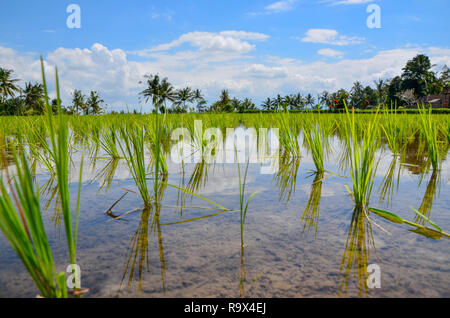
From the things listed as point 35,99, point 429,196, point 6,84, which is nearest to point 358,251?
point 429,196

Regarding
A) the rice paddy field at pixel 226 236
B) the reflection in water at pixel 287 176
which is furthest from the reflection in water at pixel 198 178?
the reflection in water at pixel 287 176

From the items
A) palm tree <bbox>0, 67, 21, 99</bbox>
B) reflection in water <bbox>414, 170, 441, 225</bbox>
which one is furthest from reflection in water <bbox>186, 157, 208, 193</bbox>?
palm tree <bbox>0, 67, 21, 99</bbox>

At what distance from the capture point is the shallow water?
0.76 metres

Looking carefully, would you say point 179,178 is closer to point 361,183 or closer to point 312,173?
point 312,173

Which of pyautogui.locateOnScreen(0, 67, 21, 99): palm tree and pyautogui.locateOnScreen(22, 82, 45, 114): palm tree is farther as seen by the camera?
pyautogui.locateOnScreen(0, 67, 21, 99): palm tree

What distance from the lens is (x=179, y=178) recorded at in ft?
6.53

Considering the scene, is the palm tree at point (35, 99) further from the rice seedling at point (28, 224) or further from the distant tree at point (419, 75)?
A: the distant tree at point (419, 75)

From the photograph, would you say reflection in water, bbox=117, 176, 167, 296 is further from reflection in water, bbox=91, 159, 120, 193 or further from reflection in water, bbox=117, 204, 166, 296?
reflection in water, bbox=91, 159, 120, 193

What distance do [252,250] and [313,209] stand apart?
0.52 m

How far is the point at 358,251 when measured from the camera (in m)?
0.94

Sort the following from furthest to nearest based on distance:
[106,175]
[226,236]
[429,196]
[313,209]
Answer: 1. [106,175]
2. [429,196]
3. [313,209]
4. [226,236]

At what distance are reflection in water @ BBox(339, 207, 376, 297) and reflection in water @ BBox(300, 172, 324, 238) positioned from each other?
0.14 m

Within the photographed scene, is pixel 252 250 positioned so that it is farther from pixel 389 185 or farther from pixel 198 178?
pixel 389 185
